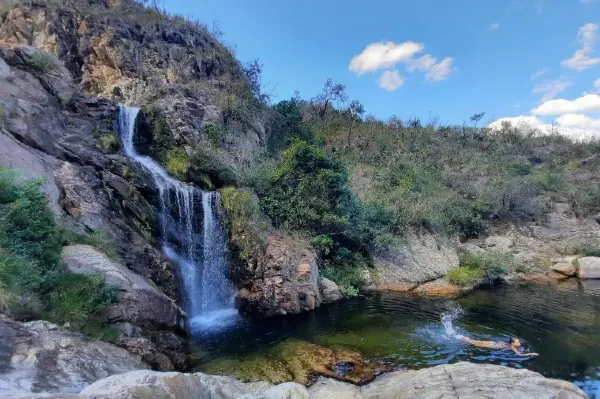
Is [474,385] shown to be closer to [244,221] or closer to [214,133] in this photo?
[244,221]

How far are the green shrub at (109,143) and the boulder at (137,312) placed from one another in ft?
24.1

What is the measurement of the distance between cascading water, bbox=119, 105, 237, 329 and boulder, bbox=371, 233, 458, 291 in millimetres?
8189

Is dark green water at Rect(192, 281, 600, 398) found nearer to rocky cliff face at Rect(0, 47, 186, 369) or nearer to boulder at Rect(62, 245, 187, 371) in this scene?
boulder at Rect(62, 245, 187, 371)

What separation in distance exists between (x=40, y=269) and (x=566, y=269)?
24981 millimetres

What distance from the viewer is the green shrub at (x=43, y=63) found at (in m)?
16.4

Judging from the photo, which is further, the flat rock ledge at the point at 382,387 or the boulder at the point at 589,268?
the boulder at the point at 589,268

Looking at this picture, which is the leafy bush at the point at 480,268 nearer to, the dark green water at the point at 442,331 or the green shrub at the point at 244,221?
the dark green water at the point at 442,331

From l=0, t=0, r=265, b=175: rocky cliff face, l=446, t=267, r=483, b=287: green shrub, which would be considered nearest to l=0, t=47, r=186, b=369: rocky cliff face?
l=0, t=0, r=265, b=175: rocky cliff face

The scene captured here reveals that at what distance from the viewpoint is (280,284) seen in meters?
14.8

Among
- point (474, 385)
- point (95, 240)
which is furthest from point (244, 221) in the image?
point (474, 385)

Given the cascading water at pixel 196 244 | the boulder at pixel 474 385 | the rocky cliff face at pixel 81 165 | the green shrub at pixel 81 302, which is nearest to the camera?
the boulder at pixel 474 385

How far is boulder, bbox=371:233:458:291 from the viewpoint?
19.2 metres

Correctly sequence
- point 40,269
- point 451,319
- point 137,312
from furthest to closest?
1. point 451,319
2. point 137,312
3. point 40,269

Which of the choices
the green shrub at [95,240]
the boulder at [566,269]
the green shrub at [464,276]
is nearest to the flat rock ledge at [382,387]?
the green shrub at [95,240]
